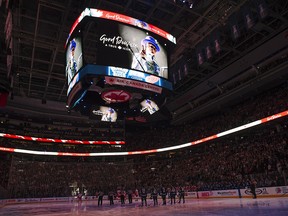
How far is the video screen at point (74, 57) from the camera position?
1170 cm

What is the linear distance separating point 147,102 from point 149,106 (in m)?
0.29

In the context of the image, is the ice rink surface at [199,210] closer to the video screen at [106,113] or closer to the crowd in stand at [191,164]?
the video screen at [106,113]

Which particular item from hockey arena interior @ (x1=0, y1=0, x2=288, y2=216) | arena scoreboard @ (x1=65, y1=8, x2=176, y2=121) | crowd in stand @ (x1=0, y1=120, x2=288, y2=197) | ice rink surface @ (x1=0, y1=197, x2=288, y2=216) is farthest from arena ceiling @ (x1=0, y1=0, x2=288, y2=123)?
ice rink surface @ (x1=0, y1=197, x2=288, y2=216)

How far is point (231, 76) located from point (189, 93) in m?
6.05

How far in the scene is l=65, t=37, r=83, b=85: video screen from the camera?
38.4 ft

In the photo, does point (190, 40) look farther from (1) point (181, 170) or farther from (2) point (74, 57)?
(1) point (181, 170)

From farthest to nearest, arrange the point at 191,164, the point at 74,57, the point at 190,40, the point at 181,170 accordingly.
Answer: the point at 181,170 → the point at 191,164 → the point at 190,40 → the point at 74,57

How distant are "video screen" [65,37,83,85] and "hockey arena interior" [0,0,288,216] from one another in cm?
10

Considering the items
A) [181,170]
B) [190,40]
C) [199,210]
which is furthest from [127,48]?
[181,170]

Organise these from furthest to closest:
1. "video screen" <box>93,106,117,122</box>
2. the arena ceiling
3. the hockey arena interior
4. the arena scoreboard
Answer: the arena ceiling
"video screen" <box>93,106,117,122</box>
the hockey arena interior
the arena scoreboard

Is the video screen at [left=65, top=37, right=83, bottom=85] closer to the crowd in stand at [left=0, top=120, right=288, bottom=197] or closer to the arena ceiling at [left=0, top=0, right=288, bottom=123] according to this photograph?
the arena ceiling at [left=0, top=0, right=288, bottom=123]


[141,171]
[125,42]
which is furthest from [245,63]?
[141,171]

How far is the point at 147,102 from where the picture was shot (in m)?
14.6

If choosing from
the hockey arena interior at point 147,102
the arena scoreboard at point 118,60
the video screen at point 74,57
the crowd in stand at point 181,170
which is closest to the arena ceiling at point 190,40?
the hockey arena interior at point 147,102
